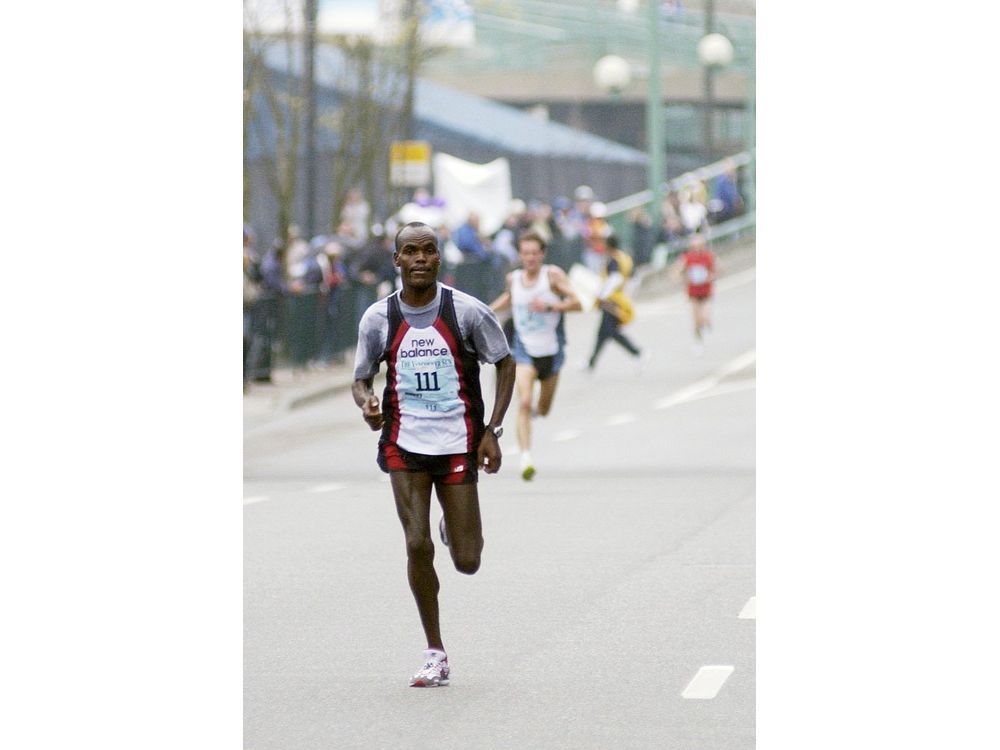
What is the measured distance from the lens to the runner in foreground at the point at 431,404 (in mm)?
8688

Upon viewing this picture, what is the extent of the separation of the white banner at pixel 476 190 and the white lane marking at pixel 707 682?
27.1 meters

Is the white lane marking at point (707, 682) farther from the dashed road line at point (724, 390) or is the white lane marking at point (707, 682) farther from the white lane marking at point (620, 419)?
the dashed road line at point (724, 390)

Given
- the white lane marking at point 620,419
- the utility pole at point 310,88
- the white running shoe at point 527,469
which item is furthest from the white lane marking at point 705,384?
the white running shoe at point 527,469

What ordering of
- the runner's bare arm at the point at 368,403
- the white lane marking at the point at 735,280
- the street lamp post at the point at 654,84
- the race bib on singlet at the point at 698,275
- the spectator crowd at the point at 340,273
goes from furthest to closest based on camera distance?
the white lane marking at the point at 735,280 < the street lamp post at the point at 654,84 < the race bib on singlet at the point at 698,275 < the spectator crowd at the point at 340,273 < the runner's bare arm at the point at 368,403

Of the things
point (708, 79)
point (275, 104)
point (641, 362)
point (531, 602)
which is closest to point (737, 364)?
point (641, 362)

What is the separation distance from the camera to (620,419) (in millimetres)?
22500

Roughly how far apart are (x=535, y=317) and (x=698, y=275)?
45.4 feet

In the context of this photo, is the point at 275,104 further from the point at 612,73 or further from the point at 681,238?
the point at 681,238

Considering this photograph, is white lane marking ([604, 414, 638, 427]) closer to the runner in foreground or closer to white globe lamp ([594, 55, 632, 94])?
the runner in foreground
